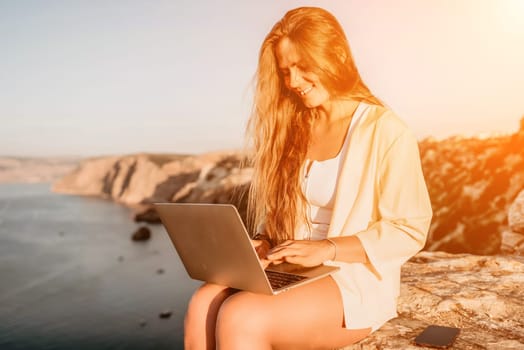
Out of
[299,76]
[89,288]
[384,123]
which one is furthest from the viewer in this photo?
[89,288]

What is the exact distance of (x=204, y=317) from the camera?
227cm

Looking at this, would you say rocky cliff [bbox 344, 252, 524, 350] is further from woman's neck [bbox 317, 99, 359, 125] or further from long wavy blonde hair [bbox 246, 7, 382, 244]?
woman's neck [bbox 317, 99, 359, 125]

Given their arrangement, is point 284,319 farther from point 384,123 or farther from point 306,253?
point 384,123

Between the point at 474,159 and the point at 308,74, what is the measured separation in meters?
14.2

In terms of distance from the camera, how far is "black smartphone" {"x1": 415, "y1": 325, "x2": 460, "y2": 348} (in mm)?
2277

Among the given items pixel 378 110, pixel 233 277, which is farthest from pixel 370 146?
pixel 233 277

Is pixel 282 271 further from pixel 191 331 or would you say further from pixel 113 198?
pixel 113 198

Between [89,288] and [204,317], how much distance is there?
5003cm

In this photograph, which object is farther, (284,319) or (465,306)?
→ (465,306)

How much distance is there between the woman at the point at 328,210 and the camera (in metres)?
2.01

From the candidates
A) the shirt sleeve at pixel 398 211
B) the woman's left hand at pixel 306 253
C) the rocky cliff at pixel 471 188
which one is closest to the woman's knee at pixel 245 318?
the woman's left hand at pixel 306 253

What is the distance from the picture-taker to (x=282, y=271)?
212cm

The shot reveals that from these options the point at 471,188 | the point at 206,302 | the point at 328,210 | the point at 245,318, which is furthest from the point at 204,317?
the point at 471,188

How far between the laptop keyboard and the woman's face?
105 centimetres
